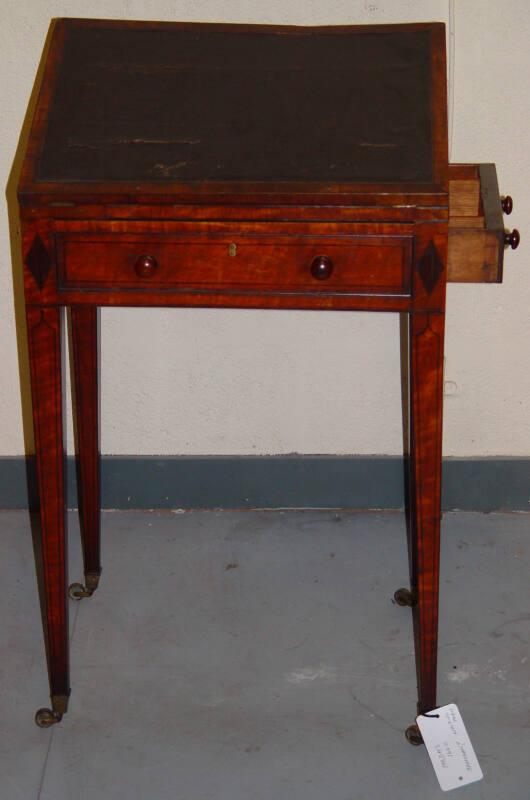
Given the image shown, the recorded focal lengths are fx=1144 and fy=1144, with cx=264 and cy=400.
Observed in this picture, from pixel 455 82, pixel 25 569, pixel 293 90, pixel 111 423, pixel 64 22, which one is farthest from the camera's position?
pixel 111 423

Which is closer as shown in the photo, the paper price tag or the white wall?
the paper price tag

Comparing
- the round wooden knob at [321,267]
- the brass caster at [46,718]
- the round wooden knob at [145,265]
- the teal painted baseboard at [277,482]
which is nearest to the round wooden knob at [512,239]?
the round wooden knob at [321,267]

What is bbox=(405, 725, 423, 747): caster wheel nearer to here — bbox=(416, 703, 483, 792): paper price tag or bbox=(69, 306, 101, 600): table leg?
bbox=(416, 703, 483, 792): paper price tag

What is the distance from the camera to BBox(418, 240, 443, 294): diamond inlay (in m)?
1.77

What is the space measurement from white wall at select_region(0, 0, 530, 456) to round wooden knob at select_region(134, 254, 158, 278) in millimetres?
820

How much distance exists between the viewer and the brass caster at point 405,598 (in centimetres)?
246

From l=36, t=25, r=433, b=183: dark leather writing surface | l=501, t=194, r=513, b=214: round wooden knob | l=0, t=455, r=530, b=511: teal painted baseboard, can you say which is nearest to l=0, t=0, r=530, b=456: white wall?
l=0, t=455, r=530, b=511: teal painted baseboard

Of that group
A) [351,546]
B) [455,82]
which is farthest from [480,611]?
[455,82]

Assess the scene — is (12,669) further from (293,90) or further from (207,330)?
(293,90)

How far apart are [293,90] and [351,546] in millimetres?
1136

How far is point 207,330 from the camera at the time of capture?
267 cm

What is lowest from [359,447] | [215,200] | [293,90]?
[359,447]

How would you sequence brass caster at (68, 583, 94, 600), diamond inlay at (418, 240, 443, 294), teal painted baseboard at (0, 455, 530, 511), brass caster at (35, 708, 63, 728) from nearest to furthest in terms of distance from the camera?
1. diamond inlay at (418, 240, 443, 294)
2. brass caster at (35, 708, 63, 728)
3. brass caster at (68, 583, 94, 600)
4. teal painted baseboard at (0, 455, 530, 511)

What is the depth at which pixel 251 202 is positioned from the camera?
69.9 inches
